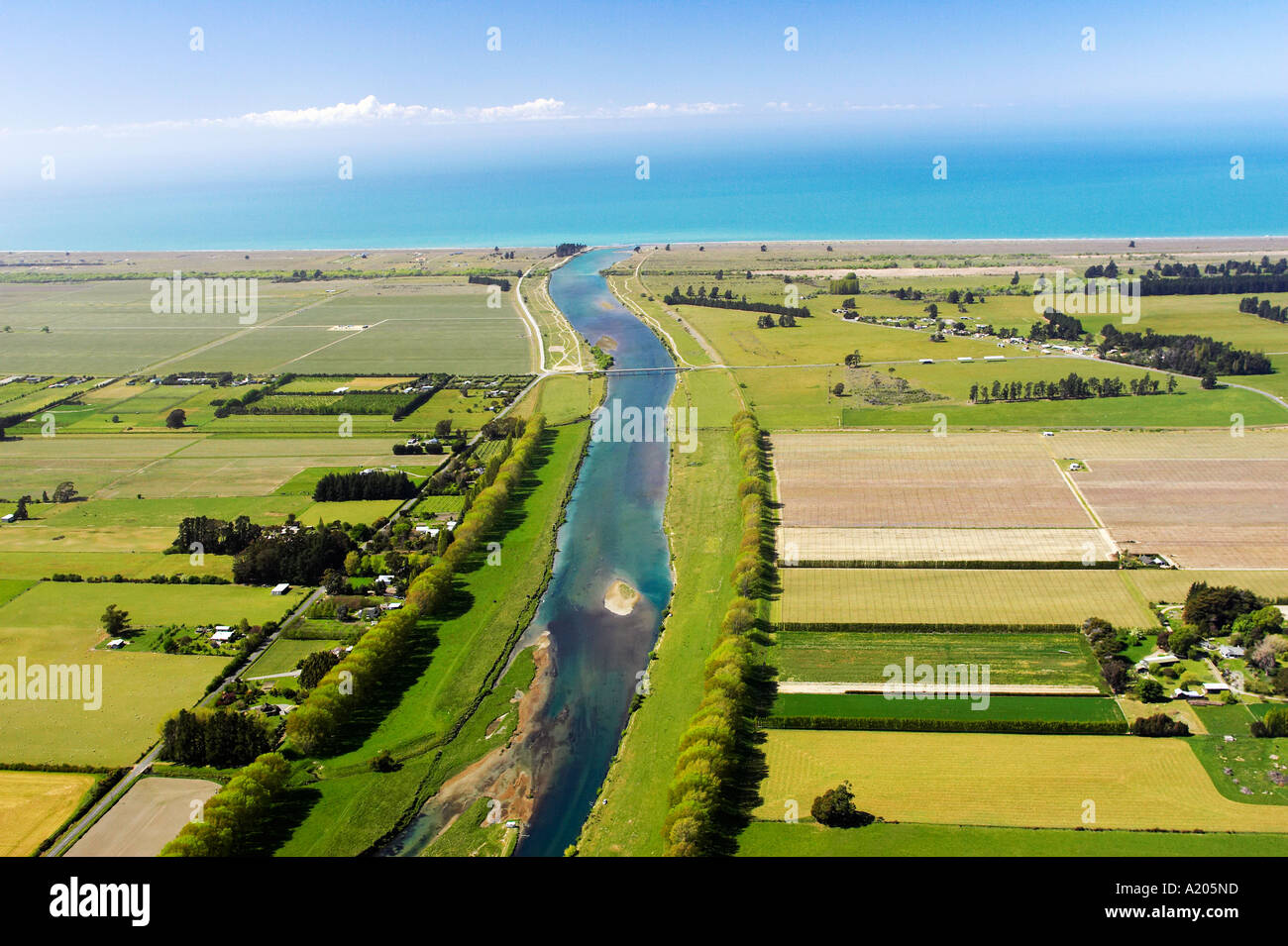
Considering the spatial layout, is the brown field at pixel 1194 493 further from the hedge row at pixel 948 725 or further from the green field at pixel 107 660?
the green field at pixel 107 660

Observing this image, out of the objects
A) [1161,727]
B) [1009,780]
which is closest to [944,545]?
[1161,727]

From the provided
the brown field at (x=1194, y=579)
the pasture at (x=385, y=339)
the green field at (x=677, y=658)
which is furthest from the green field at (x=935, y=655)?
the pasture at (x=385, y=339)

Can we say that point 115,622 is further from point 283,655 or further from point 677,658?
point 677,658

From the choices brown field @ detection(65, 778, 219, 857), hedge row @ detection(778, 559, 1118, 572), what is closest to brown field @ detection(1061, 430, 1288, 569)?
hedge row @ detection(778, 559, 1118, 572)

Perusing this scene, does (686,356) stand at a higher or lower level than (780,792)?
higher

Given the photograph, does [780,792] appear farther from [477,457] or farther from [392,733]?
[477,457]

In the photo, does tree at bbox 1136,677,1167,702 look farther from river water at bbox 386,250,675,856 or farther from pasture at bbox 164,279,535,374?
pasture at bbox 164,279,535,374

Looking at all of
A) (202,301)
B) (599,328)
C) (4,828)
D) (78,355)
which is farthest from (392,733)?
(202,301)
